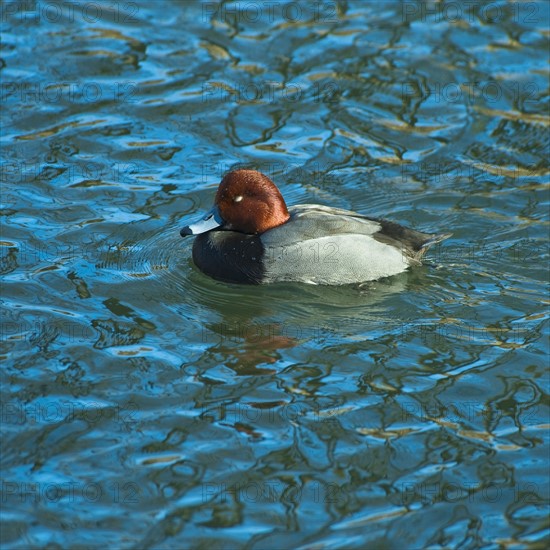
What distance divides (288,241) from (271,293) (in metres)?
0.42

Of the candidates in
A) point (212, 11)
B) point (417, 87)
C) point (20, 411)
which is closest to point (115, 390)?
point (20, 411)

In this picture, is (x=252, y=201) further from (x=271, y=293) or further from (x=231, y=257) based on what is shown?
(x=271, y=293)

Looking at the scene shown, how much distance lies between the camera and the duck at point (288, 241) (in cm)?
797

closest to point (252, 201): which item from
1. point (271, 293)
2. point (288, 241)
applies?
point (288, 241)

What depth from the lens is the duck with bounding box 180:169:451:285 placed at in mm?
7969

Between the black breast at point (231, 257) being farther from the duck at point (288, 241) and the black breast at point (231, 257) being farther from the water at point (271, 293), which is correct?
the water at point (271, 293)

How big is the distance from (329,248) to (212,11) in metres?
5.23

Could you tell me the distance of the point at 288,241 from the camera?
7.99m

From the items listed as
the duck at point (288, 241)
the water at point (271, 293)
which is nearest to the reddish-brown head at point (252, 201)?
the duck at point (288, 241)

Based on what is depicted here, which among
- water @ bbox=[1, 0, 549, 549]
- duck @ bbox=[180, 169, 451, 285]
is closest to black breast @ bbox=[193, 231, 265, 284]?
duck @ bbox=[180, 169, 451, 285]

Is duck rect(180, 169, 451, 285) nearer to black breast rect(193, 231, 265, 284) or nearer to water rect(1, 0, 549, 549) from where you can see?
black breast rect(193, 231, 265, 284)

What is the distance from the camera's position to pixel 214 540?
17.4 feet

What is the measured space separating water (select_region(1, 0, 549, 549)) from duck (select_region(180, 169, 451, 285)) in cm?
14

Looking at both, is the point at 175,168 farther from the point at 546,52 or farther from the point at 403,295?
the point at 546,52
